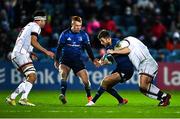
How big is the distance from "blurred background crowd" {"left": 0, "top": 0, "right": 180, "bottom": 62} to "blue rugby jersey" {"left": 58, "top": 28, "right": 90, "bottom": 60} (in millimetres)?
6824

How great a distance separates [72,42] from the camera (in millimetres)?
17125

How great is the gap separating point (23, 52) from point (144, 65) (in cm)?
303

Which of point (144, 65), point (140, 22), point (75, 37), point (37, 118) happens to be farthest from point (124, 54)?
Answer: point (140, 22)

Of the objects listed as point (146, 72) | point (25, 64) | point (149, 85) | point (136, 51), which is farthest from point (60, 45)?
point (149, 85)

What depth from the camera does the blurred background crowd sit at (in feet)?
79.9

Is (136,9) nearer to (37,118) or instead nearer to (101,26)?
(101,26)

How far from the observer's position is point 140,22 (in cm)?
2550

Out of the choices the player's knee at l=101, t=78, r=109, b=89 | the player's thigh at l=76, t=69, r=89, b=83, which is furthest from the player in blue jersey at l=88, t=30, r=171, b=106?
the player's thigh at l=76, t=69, r=89, b=83

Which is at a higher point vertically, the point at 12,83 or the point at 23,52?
the point at 23,52

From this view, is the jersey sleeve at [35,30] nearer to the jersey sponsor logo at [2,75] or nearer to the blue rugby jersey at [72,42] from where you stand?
the blue rugby jersey at [72,42]

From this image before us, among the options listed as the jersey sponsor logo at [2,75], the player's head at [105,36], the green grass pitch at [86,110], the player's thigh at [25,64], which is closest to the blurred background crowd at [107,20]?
the jersey sponsor logo at [2,75]

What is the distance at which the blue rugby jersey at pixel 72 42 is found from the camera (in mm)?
17031

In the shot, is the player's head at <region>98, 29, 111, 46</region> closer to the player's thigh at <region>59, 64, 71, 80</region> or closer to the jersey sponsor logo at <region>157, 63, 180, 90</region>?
the player's thigh at <region>59, 64, 71, 80</region>

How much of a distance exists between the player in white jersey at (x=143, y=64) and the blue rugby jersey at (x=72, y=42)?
1455 mm
